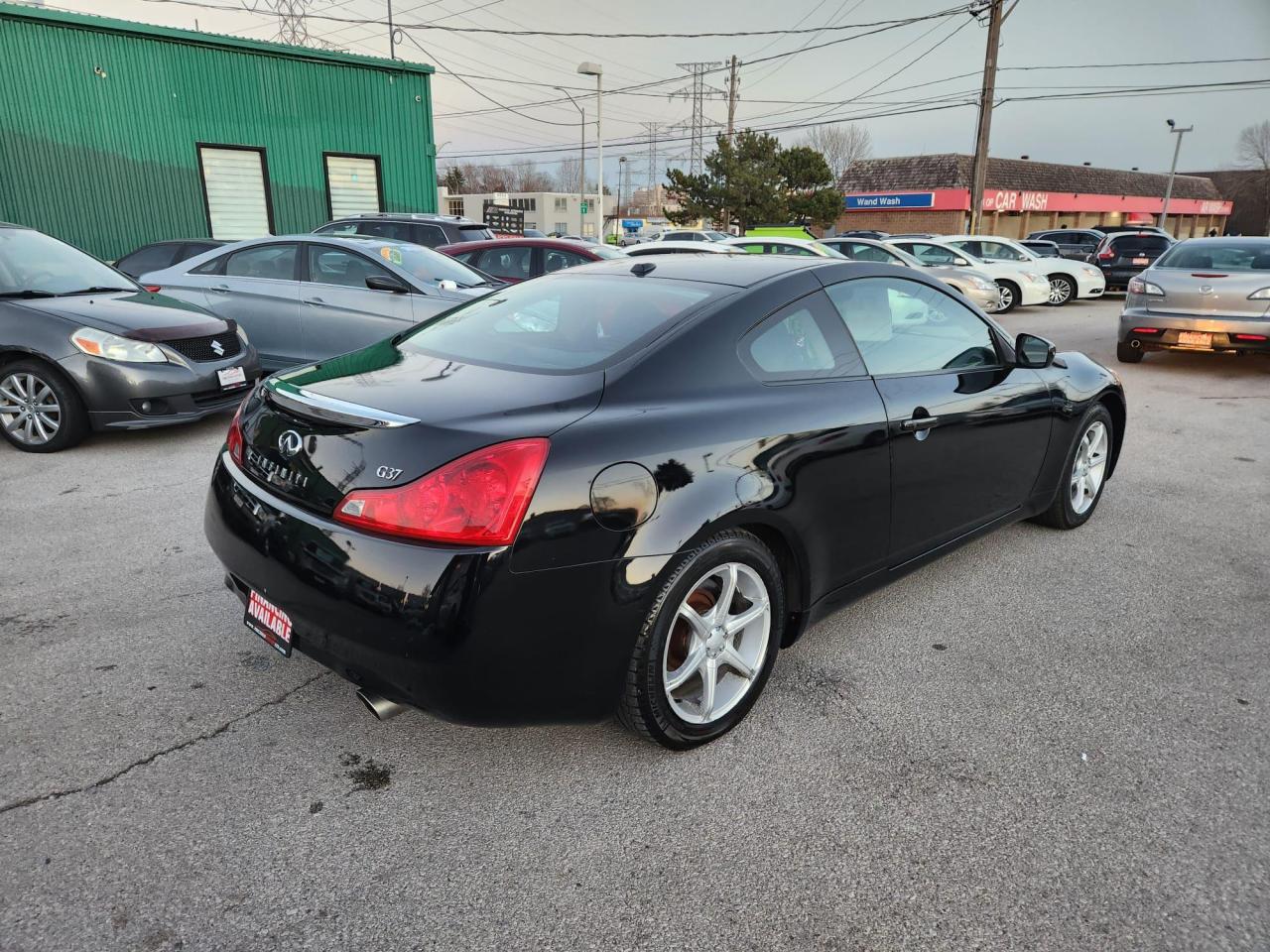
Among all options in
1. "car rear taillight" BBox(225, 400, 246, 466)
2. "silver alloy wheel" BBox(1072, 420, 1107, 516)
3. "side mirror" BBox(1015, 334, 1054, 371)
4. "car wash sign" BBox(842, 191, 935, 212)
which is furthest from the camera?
"car wash sign" BBox(842, 191, 935, 212)

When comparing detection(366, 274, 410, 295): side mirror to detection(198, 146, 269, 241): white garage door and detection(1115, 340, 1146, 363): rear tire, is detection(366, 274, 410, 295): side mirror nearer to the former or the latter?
detection(1115, 340, 1146, 363): rear tire

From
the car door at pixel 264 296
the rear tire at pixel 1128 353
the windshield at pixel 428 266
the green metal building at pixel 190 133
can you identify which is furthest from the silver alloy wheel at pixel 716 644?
the green metal building at pixel 190 133

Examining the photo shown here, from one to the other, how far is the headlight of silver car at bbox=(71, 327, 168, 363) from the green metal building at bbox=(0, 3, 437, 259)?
436 inches

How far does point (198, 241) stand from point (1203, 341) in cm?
1272

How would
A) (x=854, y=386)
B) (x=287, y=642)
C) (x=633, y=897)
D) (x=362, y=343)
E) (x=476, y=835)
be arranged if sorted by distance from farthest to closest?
(x=362, y=343) < (x=854, y=386) < (x=287, y=642) < (x=476, y=835) < (x=633, y=897)

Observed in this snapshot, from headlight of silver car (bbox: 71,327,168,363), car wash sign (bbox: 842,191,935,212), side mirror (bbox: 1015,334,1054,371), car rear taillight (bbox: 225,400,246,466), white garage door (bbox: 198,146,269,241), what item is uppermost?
car wash sign (bbox: 842,191,935,212)

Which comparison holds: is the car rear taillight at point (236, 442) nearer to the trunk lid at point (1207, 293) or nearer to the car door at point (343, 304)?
the car door at point (343, 304)

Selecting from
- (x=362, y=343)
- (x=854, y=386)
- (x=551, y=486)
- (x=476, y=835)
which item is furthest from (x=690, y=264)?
(x=362, y=343)

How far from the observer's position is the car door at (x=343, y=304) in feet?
23.9

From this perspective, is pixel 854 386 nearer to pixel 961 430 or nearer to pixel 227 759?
pixel 961 430

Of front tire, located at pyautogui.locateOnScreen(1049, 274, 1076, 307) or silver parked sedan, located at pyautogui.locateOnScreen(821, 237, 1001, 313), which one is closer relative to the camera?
silver parked sedan, located at pyautogui.locateOnScreen(821, 237, 1001, 313)

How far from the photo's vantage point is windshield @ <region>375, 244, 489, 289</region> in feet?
24.7

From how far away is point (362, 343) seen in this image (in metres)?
7.33

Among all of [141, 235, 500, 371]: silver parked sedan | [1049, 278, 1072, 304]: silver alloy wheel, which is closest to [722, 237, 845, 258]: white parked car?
[1049, 278, 1072, 304]: silver alloy wheel
